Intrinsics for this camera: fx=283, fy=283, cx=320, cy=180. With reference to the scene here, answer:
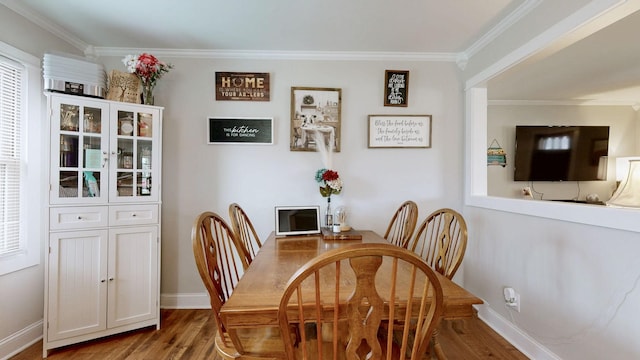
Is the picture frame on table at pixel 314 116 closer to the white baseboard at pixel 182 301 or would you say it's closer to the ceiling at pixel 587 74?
the ceiling at pixel 587 74

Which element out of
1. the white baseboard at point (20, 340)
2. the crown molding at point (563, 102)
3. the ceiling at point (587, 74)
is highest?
the ceiling at point (587, 74)

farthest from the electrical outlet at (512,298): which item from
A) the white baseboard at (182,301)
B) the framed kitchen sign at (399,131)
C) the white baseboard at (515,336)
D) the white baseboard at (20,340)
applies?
the white baseboard at (20,340)

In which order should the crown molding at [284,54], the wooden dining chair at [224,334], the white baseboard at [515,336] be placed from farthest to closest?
the crown molding at [284,54] < the white baseboard at [515,336] < the wooden dining chair at [224,334]

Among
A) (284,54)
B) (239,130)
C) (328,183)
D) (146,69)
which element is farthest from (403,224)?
(146,69)

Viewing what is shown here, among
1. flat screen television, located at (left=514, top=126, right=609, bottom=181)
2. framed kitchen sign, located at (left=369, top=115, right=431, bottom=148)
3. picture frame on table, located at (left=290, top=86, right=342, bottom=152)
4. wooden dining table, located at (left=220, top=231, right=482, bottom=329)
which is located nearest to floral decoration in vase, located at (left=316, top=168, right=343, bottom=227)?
picture frame on table, located at (left=290, top=86, right=342, bottom=152)

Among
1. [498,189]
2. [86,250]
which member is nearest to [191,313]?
[86,250]

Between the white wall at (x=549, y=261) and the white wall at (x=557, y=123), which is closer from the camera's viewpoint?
the white wall at (x=549, y=261)

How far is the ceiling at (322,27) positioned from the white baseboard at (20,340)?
2.20m

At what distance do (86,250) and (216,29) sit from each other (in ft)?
6.17

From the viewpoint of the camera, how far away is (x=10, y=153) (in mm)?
1946

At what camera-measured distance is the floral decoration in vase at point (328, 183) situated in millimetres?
2365

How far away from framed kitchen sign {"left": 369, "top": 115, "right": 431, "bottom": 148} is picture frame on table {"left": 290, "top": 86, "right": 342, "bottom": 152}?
1.10 feet

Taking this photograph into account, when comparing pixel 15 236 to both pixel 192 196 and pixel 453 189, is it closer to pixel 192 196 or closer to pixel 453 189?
pixel 192 196

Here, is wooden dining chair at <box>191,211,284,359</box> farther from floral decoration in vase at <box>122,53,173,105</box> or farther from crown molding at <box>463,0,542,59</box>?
crown molding at <box>463,0,542,59</box>
